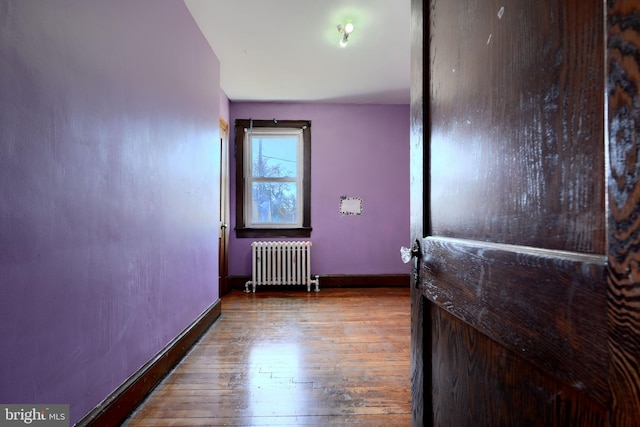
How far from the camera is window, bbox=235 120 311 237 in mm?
5043

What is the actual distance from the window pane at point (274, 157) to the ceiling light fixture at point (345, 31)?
2100 mm

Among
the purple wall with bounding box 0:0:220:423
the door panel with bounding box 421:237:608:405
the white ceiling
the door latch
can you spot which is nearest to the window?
the white ceiling

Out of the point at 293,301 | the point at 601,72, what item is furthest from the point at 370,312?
the point at 601,72

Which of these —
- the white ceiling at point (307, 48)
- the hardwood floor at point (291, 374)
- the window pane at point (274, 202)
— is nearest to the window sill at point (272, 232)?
the window pane at point (274, 202)

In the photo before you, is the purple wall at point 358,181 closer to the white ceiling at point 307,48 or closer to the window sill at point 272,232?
the window sill at point 272,232

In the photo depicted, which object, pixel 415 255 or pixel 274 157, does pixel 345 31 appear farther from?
pixel 415 255

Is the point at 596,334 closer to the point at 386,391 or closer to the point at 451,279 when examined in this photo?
the point at 451,279

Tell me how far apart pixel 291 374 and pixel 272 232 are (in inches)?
117

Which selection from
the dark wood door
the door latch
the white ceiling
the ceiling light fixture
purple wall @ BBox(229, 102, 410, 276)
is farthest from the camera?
purple wall @ BBox(229, 102, 410, 276)

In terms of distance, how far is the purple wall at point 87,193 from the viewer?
3.73ft

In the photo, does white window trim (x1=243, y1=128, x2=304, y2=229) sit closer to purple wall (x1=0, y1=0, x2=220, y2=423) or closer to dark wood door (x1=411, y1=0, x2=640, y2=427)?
purple wall (x1=0, y1=0, x2=220, y2=423)

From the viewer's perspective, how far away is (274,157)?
16.9 feet

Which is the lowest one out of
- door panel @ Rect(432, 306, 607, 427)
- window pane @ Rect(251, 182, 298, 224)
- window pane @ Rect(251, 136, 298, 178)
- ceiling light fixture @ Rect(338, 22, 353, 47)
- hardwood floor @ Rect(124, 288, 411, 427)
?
hardwood floor @ Rect(124, 288, 411, 427)

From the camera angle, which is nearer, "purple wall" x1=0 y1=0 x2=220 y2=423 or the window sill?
"purple wall" x1=0 y1=0 x2=220 y2=423
